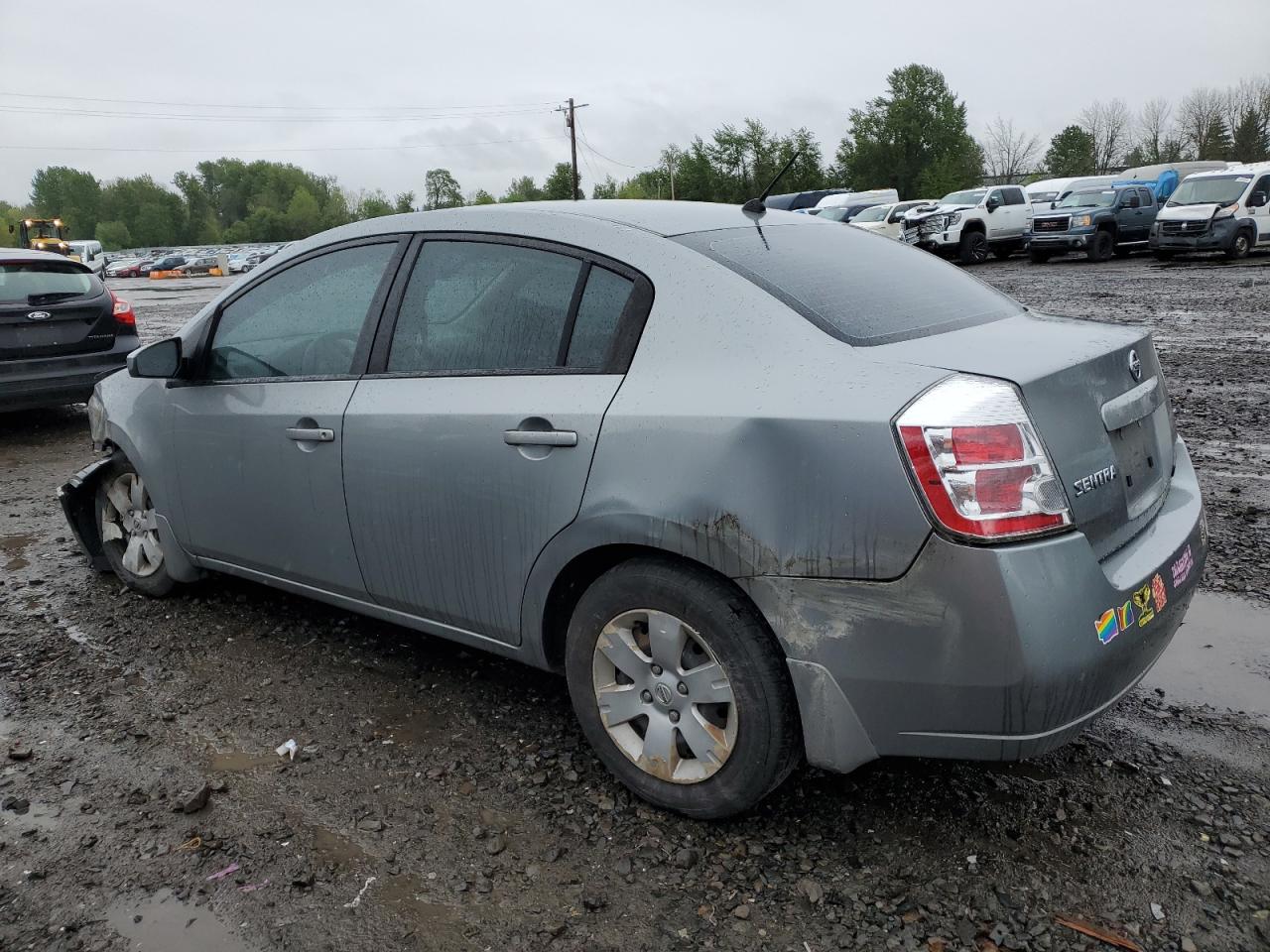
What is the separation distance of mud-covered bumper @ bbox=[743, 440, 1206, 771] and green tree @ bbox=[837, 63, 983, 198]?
83.7m

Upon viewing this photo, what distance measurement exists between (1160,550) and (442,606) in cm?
204

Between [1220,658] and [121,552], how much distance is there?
14.9 feet

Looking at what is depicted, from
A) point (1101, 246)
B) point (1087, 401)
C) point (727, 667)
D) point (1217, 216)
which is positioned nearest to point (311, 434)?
point (727, 667)

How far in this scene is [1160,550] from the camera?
265 centimetres

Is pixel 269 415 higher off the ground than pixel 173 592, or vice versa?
pixel 269 415

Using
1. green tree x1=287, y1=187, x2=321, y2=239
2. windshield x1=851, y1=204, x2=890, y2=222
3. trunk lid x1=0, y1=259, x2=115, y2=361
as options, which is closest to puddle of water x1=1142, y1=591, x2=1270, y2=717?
trunk lid x1=0, y1=259, x2=115, y2=361

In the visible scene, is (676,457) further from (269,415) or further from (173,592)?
(173,592)

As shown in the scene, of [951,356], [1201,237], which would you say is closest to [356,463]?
[951,356]

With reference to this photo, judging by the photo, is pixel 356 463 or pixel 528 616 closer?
pixel 528 616

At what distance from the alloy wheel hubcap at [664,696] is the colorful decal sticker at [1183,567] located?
1.20 metres

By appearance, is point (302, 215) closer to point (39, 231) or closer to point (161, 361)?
point (39, 231)

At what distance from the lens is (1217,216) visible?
2202cm

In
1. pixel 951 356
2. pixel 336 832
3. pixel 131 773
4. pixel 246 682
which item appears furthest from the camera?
pixel 246 682

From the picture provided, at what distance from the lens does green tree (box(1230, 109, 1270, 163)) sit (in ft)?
229
